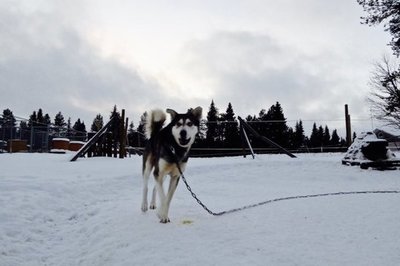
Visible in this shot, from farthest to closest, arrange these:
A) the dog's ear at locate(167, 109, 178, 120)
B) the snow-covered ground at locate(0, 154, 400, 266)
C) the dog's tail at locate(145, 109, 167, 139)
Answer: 1. the dog's tail at locate(145, 109, 167, 139)
2. the dog's ear at locate(167, 109, 178, 120)
3. the snow-covered ground at locate(0, 154, 400, 266)

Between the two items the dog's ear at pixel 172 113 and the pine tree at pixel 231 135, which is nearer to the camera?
the dog's ear at pixel 172 113

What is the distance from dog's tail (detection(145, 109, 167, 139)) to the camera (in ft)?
20.4

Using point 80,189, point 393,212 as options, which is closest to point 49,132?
point 80,189

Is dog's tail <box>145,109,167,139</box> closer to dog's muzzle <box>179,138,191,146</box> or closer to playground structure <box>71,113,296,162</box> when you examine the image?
dog's muzzle <box>179,138,191,146</box>

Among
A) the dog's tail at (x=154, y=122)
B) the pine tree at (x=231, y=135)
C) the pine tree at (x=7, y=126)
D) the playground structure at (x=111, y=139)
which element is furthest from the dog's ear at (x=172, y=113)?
the pine tree at (x=231, y=135)

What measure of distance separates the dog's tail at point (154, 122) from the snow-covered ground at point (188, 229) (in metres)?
1.40

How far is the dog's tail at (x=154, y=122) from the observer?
621 centimetres

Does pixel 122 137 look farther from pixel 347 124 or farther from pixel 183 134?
pixel 183 134

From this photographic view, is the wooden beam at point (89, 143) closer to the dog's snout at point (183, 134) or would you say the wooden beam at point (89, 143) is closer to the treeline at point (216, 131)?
the treeline at point (216, 131)

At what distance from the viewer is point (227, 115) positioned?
64062 mm

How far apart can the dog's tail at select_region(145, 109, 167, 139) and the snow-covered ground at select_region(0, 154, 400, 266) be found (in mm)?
1403

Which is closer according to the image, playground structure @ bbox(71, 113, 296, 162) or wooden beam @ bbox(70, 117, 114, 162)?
wooden beam @ bbox(70, 117, 114, 162)

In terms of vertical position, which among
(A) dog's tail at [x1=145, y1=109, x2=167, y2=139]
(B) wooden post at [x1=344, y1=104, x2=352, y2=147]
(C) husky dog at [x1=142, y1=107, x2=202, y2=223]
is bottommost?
(C) husky dog at [x1=142, y1=107, x2=202, y2=223]

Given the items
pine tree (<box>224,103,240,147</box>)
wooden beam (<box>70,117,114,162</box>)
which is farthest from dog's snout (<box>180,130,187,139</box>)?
pine tree (<box>224,103,240,147</box>)
